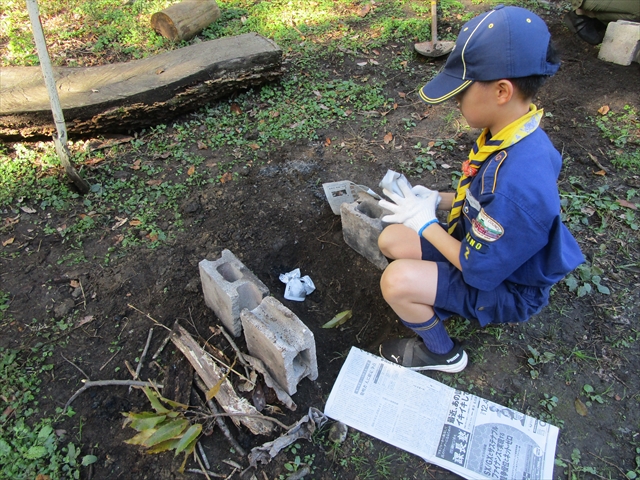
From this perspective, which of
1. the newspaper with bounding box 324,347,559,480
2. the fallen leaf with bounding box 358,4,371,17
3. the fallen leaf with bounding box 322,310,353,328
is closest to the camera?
the newspaper with bounding box 324,347,559,480

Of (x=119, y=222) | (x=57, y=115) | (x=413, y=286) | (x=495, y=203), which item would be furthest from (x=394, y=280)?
(x=57, y=115)

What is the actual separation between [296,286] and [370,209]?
65cm

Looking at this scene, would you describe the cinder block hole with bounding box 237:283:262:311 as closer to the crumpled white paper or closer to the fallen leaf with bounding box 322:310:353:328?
the crumpled white paper

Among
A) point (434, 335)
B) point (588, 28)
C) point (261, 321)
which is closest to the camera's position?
point (261, 321)

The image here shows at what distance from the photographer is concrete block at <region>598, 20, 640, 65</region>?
419 cm

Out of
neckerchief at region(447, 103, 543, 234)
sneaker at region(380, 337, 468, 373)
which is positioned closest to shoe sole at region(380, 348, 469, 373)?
sneaker at region(380, 337, 468, 373)

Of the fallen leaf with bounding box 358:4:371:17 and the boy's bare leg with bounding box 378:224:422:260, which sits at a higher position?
the fallen leaf with bounding box 358:4:371:17

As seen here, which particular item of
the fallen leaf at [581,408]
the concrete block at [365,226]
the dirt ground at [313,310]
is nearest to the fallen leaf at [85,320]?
the dirt ground at [313,310]

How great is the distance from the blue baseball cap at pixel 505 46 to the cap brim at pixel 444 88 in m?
0.04

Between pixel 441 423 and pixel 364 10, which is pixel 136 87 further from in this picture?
pixel 441 423

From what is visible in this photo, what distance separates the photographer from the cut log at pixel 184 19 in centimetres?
483

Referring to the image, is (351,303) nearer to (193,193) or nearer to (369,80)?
(193,193)

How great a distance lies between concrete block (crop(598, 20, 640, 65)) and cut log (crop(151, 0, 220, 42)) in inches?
162

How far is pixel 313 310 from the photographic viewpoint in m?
2.63
